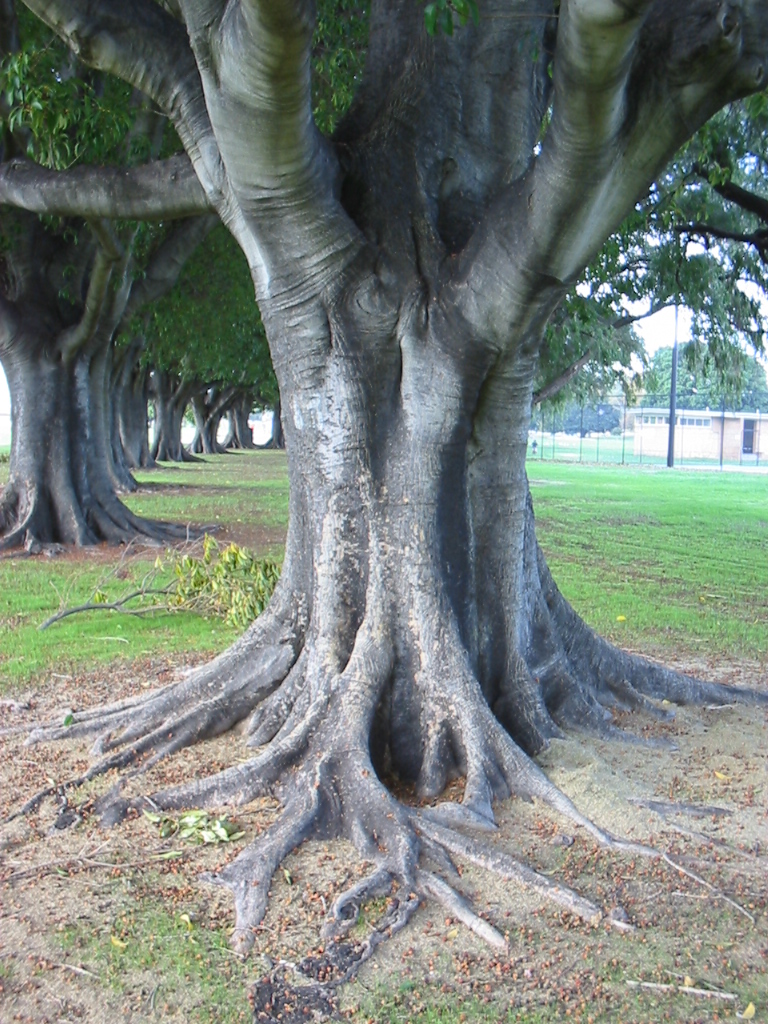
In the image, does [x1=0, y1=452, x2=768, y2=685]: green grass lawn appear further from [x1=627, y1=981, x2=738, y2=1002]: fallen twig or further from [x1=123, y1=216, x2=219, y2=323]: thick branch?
[x1=627, y1=981, x2=738, y2=1002]: fallen twig

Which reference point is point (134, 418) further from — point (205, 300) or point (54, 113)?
point (54, 113)

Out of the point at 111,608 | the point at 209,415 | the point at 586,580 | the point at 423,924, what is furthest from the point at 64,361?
the point at 209,415

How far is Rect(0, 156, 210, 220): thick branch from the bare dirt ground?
127 inches

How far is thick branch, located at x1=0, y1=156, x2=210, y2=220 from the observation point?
591 cm

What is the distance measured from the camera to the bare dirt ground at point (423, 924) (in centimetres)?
312

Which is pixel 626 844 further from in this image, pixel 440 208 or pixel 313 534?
pixel 440 208

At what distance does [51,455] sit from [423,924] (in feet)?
39.3

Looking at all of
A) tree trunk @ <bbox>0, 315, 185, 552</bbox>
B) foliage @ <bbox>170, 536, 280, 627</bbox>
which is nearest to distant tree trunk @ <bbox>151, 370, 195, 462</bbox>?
tree trunk @ <bbox>0, 315, 185, 552</bbox>

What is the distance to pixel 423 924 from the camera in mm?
3566

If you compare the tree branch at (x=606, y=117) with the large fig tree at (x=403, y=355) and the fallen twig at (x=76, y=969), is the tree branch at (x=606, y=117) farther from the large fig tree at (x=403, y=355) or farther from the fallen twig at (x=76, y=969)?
the fallen twig at (x=76, y=969)

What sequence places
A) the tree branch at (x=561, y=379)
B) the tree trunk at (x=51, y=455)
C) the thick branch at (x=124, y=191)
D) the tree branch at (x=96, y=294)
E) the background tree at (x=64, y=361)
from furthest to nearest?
the tree branch at (x=561, y=379)
the tree trunk at (x=51, y=455)
the background tree at (x=64, y=361)
the tree branch at (x=96, y=294)
the thick branch at (x=124, y=191)

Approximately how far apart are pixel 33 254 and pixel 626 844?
12.6 m

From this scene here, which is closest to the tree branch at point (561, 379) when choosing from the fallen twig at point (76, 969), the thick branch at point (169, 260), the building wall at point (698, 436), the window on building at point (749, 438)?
the thick branch at point (169, 260)

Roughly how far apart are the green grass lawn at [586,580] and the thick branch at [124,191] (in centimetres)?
319
